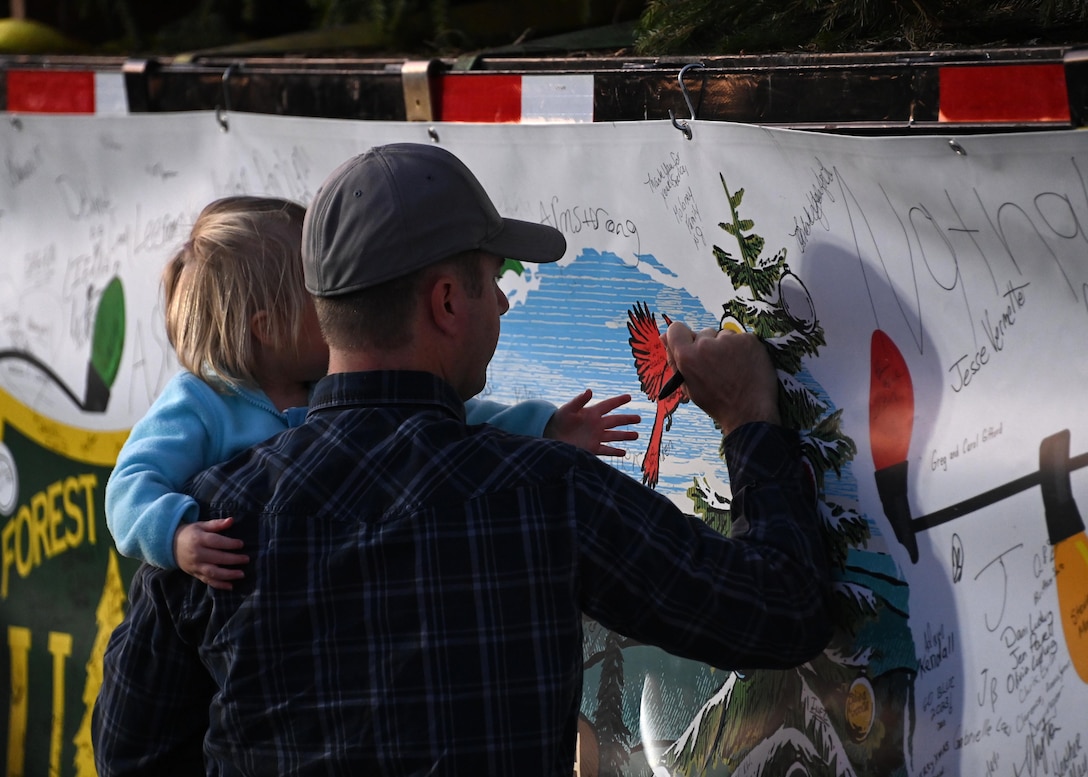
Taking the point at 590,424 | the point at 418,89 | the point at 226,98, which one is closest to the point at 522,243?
the point at 590,424

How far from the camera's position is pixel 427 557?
144 centimetres

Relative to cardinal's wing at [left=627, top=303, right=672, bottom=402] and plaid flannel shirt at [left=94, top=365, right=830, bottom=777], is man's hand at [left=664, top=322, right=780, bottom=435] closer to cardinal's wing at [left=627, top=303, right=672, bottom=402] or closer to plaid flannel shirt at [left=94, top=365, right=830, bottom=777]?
cardinal's wing at [left=627, top=303, right=672, bottom=402]

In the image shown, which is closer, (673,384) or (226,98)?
(673,384)

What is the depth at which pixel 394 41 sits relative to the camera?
3.01 meters

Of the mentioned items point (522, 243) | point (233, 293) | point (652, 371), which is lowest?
point (652, 371)

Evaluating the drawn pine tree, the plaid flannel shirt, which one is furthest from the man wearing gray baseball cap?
the drawn pine tree

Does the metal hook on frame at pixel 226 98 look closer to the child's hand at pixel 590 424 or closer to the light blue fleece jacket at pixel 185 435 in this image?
the light blue fleece jacket at pixel 185 435

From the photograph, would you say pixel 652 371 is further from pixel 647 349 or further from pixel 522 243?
pixel 522 243

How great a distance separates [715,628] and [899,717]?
16.0 inches

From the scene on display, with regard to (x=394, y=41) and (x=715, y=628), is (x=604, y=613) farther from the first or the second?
(x=394, y=41)

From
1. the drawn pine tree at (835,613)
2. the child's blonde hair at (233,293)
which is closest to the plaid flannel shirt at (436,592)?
the drawn pine tree at (835,613)

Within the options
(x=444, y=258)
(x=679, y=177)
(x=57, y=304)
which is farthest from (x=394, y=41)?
(x=444, y=258)

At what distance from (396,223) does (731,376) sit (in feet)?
1.80

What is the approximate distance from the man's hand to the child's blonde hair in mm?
600
